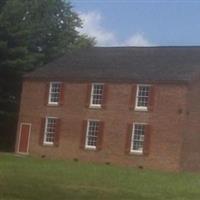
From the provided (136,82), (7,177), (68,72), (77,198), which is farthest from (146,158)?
(77,198)

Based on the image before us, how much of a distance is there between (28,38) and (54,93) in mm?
8750

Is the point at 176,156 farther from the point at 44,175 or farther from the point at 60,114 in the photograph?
the point at 44,175

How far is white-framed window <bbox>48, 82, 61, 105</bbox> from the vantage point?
Result: 49906mm

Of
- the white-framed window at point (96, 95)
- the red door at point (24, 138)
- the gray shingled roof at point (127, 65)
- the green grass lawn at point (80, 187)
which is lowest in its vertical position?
the green grass lawn at point (80, 187)

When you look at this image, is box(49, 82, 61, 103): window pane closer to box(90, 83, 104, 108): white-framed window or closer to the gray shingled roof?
the gray shingled roof

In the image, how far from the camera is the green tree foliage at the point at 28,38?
2133 inches

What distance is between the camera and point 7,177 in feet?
89.9

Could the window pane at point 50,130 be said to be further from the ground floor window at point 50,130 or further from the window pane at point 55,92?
the window pane at point 55,92

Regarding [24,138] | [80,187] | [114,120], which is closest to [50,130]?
[24,138]

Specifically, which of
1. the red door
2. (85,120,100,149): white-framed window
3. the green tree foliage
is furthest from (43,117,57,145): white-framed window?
the green tree foliage

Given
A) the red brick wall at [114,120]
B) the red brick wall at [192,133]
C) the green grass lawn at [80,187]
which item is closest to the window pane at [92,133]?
the red brick wall at [114,120]

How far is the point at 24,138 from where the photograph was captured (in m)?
51.0

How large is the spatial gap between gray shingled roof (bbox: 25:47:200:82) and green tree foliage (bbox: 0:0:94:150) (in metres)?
3.41

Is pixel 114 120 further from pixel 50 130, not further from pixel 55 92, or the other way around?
pixel 55 92
